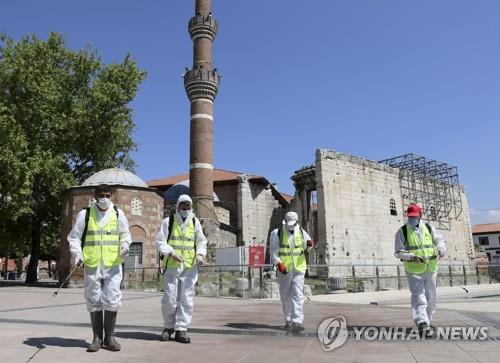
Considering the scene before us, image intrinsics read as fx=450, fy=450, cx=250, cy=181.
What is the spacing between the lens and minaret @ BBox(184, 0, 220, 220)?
34.3 metres

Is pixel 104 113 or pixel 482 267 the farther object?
pixel 104 113

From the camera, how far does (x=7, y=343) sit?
4.84m

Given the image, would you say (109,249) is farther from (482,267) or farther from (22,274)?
(22,274)

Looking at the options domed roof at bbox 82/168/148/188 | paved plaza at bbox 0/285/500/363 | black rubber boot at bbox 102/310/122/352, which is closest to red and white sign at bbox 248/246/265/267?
domed roof at bbox 82/168/148/188

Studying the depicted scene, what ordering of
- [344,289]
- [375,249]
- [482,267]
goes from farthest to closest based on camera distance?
[375,249]
[482,267]
[344,289]

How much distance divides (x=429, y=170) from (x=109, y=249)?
38.5 meters

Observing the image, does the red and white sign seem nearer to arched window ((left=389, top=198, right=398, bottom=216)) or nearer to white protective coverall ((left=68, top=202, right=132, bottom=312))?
white protective coverall ((left=68, top=202, right=132, bottom=312))

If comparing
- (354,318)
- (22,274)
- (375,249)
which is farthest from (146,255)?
(22,274)

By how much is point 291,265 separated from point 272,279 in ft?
25.0

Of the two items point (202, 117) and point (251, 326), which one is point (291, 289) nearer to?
point (251, 326)

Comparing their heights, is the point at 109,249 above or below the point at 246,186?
below

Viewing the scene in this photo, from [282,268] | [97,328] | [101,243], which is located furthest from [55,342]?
[282,268]

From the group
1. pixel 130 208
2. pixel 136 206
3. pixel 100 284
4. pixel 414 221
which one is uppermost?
pixel 136 206

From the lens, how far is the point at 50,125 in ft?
85.6
